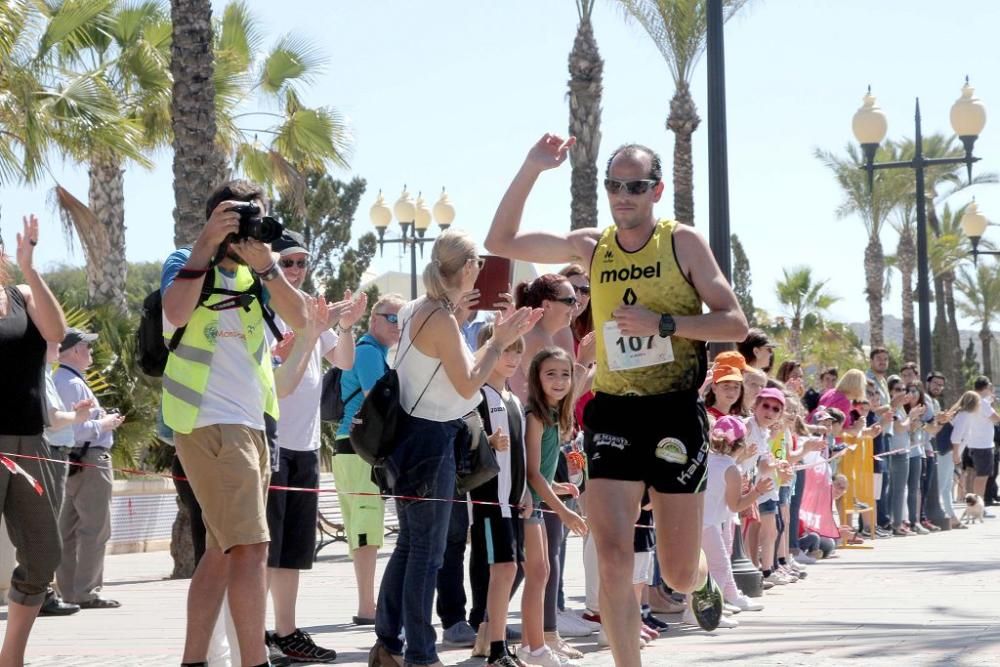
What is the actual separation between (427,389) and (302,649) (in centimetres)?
157

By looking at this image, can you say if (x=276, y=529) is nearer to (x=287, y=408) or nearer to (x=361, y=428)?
(x=287, y=408)

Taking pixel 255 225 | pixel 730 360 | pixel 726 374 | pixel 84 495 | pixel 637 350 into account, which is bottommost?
pixel 84 495

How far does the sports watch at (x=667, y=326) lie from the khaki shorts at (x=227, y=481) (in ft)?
5.26

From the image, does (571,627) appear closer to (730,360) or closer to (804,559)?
(730,360)

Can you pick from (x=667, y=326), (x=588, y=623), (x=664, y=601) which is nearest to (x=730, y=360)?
(x=664, y=601)

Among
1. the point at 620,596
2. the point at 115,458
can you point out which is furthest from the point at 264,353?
the point at 115,458

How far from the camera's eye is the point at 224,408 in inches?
215

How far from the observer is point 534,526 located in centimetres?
731

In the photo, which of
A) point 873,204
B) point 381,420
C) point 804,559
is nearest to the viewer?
point 381,420

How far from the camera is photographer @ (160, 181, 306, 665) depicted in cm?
539

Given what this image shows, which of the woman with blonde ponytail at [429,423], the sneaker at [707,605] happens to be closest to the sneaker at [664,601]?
the sneaker at [707,605]

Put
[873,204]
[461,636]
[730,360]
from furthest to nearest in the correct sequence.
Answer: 1. [873,204]
2. [730,360]
3. [461,636]

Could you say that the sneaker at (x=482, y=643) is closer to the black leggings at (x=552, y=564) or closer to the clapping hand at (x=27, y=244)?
the black leggings at (x=552, y=564)

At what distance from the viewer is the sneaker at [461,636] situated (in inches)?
313
